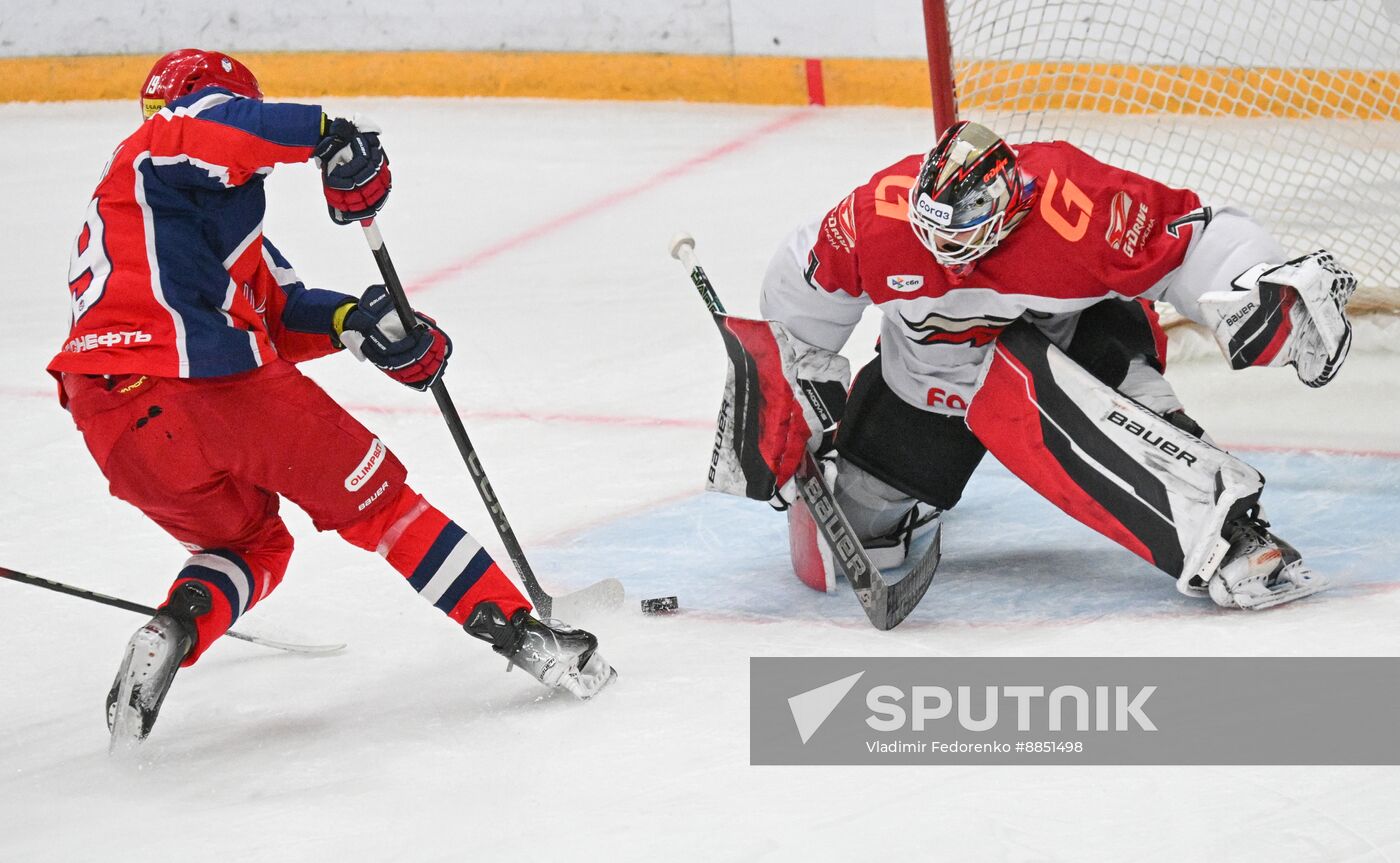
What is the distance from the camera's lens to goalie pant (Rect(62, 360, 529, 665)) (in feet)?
7.21

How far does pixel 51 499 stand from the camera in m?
3.35

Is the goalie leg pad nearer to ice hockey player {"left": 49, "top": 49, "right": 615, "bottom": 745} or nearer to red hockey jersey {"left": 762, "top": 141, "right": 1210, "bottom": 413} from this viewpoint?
red hockey jersey {"left": 762, "top": 141, "right": 1210, "bottom": 413}

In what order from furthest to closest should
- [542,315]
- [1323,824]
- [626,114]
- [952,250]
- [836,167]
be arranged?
[626,114] → [836,167] → [542,315] → [952,250] → [1323,824]

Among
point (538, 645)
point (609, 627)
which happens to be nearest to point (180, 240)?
point (538, 645)

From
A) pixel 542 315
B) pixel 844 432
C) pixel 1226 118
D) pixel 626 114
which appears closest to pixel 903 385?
pixel 844 432

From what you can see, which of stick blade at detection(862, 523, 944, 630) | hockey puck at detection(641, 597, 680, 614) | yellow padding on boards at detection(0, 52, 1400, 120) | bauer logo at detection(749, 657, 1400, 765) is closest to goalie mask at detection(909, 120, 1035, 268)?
stick blade at detection(862, 523, 944, 630)

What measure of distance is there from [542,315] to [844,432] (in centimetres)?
158

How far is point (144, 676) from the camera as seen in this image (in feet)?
7.04

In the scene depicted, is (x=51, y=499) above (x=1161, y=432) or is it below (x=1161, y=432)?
below

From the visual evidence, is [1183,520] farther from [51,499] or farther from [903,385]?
[51,499]

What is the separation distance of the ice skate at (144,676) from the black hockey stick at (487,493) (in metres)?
0.51

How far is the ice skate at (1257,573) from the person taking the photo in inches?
94.3

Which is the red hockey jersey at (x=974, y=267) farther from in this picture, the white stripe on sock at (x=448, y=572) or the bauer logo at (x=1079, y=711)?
the white stripe on sock at (x=448, y=572)

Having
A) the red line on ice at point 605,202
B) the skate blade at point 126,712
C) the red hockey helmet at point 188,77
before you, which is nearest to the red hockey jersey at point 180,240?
the red hockey helmet at point 188,77
